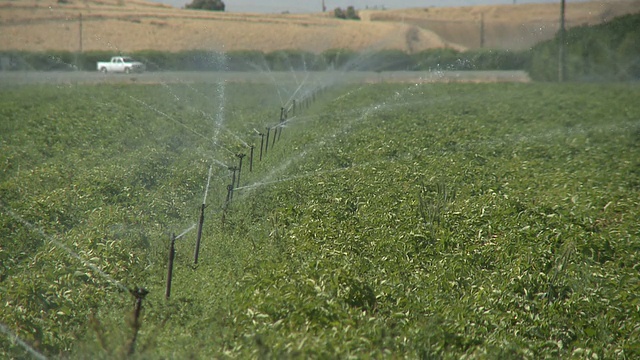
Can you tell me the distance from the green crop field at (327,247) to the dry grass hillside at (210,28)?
5190cm

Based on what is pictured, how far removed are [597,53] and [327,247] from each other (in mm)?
42292

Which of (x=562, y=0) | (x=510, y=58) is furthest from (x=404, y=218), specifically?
(x=510, y=58)

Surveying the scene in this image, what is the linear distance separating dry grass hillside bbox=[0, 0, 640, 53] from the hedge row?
407 cm

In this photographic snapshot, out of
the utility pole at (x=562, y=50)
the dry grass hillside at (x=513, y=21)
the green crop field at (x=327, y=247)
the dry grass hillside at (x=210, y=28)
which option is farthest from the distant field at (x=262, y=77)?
the green crop field at (x=327, y=247)

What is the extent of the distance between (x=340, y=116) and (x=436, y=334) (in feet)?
71.1

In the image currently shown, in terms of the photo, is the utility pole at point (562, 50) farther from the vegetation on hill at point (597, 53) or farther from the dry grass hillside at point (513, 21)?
the dry grass hillside at point (513, 21)

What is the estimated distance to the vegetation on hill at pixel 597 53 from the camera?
45.6 m

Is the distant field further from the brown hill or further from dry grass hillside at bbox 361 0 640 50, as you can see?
the brown hill

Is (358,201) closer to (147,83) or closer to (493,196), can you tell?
(493,196)

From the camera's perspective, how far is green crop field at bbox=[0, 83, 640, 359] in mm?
7848

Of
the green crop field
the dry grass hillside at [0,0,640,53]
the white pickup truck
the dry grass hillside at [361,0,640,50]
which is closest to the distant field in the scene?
the white pickup truck

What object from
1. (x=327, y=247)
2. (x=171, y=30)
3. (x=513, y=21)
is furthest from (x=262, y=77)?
(x=327, y=247)

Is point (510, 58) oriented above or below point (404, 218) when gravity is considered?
above

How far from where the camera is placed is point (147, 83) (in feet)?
162
